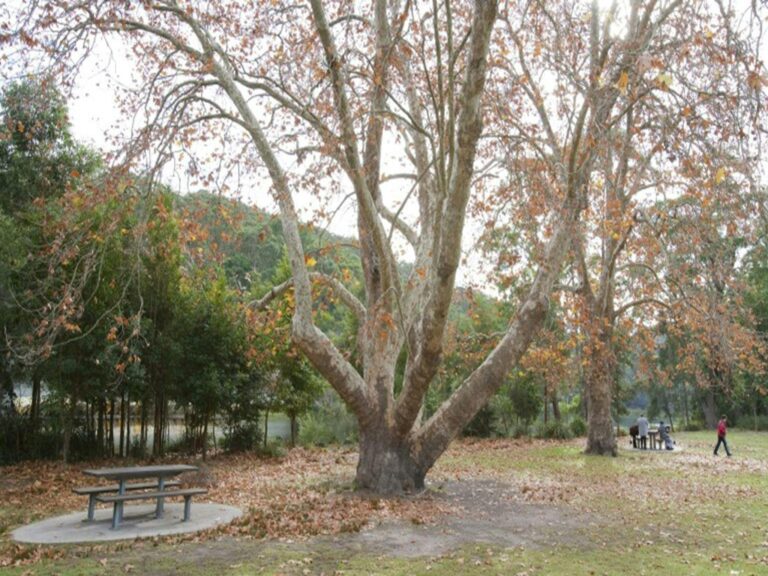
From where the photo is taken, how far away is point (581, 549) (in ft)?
25.3

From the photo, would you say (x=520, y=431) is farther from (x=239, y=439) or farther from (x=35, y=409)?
(x=35, y=409)

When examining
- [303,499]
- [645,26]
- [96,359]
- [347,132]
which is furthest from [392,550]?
[96,359]

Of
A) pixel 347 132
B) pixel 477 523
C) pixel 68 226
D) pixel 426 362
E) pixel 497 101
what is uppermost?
pixel 497 101

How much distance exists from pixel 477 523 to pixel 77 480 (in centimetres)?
864

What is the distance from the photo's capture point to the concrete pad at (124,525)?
25.9 feet

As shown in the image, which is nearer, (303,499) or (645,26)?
(645,26)

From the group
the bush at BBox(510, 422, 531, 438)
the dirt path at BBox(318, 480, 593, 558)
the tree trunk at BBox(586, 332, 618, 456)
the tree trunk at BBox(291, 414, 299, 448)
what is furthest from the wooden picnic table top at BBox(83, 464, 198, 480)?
the bush at BBox(510, 422, 531, 438)

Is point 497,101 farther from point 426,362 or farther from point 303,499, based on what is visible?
point 303,499

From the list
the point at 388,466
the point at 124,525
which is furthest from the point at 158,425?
the point at 124,525

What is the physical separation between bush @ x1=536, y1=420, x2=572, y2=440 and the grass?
1256 centimetres

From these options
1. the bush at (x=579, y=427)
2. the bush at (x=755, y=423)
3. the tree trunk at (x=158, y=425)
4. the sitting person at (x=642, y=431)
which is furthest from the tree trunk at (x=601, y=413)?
the bush at (x=755, y=423)

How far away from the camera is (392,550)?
7.47 metres

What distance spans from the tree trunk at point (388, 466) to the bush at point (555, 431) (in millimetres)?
16773

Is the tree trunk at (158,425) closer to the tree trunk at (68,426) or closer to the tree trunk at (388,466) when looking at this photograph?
the tree trunk at (68,426)
